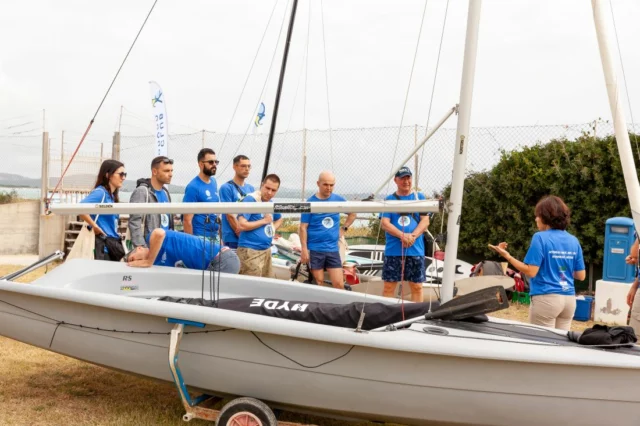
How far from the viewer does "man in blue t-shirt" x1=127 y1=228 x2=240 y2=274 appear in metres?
4.21

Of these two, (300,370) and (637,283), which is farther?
(637,283)

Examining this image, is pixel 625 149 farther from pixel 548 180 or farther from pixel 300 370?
pixel 548 180

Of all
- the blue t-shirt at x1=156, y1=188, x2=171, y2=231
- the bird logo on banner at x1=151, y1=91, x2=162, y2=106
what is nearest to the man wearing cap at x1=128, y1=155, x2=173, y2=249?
the blue t-shirt at x1=156, y1=188, x2=171, y2=231

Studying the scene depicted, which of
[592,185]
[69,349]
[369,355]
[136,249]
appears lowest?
[69,349]

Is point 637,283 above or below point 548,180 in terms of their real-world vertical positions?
below

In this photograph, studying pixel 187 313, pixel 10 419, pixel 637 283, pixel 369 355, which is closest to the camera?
pixel 369 355

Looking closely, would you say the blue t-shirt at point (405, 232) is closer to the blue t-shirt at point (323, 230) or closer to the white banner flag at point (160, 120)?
the blue t-shirt at point (323, 230)

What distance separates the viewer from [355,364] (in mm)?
2822

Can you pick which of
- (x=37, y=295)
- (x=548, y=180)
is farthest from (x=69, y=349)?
(x=548, y=180)

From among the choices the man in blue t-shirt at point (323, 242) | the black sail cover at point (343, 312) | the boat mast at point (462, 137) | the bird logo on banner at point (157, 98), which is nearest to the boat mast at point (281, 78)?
the bird logo on banner at point (157, 98)

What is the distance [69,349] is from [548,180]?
6418 mm

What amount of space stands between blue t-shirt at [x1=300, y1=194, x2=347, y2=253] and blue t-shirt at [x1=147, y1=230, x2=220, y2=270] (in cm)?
112

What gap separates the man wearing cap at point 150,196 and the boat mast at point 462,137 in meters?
2.17

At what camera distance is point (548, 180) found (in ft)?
26.2
